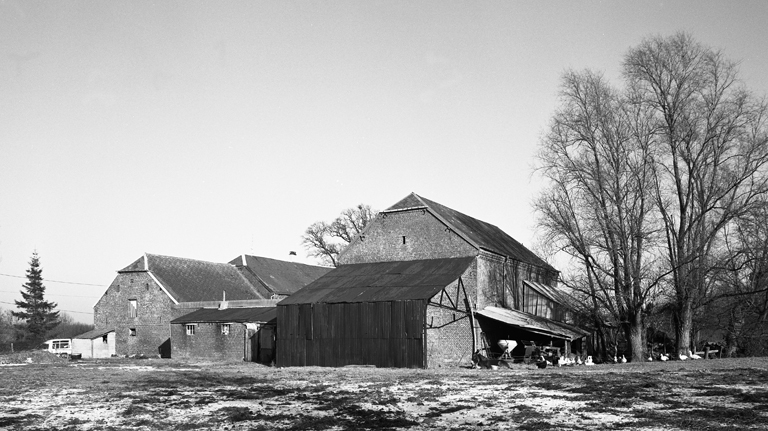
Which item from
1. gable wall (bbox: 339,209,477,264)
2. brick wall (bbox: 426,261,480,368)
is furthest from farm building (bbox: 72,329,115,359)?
brick wall (bbox: 426,261,480,368)

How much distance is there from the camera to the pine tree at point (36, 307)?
279ft

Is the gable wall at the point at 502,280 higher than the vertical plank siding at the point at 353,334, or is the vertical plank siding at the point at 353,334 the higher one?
the gable wall at the point at 502,280

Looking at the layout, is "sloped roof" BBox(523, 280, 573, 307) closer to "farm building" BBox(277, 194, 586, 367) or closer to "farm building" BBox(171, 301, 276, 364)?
"farm building" BBox(277, 194, 586, 367)

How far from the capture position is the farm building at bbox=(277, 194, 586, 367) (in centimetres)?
3262

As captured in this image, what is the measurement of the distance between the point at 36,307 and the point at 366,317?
66.5m

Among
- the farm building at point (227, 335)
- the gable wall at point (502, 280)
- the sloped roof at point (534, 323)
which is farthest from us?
the farm building at point (227, 335)

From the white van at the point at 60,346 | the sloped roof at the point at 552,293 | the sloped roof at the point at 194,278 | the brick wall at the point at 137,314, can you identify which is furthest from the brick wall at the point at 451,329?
the white van at the point at 60,346

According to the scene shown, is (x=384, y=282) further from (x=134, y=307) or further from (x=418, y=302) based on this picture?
(x=134, y=307)

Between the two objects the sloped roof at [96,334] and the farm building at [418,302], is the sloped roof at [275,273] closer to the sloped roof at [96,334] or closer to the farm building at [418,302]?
the sloped roof at [96,334]

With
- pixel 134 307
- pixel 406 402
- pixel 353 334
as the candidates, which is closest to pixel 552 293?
pixel 353 334

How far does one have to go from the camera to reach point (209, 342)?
139 ft

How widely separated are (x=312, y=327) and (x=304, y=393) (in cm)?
1560

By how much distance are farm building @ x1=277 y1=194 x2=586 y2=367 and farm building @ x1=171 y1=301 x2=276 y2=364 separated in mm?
5075

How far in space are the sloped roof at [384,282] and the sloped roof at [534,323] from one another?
276cm
